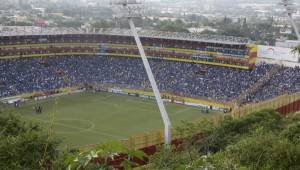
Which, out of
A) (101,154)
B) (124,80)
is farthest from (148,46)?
(101,154)

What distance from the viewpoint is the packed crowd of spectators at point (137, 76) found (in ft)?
159

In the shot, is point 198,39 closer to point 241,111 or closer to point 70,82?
point 70,82

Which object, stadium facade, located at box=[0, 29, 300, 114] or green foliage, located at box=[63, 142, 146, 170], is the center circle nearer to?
stadium facade, located at box=[0, 29, 300, 114]

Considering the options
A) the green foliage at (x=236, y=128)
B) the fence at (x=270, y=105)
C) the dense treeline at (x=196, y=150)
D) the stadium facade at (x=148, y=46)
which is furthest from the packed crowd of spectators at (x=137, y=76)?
the dense treeline at (x=196, y=150)

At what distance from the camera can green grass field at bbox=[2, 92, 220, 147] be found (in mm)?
36312

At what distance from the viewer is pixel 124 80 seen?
56125 millimetres

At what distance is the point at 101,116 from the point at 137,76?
49.2ft

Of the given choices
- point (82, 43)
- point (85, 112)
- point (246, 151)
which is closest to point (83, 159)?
point (246, 151)

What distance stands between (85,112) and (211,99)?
13.6 meters

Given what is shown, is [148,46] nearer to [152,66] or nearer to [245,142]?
[152,66]

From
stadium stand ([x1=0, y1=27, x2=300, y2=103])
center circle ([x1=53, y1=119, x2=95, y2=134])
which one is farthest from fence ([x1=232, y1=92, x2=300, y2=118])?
center circle ([x1=53, y1=119, x2=95, y2=134])

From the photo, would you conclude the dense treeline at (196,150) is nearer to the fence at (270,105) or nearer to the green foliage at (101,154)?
the green foliage at (101,154)

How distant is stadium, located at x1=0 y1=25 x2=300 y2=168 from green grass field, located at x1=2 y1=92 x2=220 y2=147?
0.08 meters

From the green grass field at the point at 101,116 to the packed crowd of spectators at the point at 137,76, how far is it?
3.74 metres
